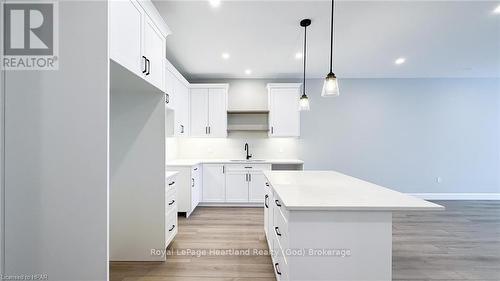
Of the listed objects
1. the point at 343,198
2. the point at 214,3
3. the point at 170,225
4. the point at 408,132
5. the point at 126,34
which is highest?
the point at 214,3

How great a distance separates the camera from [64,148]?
1252 millimetres

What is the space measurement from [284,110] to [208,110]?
1654 mm

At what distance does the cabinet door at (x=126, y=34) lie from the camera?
140 cm

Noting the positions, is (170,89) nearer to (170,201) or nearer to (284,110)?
(170,201)

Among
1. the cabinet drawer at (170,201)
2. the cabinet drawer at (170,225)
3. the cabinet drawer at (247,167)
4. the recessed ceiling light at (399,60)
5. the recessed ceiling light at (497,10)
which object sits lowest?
the cabinet drawer at (170,225)

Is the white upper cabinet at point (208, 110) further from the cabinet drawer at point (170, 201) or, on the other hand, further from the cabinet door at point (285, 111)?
the cabinet drawer at point (170, 201)

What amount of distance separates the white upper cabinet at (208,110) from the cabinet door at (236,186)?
3.02 ft

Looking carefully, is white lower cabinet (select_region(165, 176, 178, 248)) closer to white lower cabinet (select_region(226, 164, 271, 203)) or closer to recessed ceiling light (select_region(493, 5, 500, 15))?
white lower cabinet (select_region(226, 164, 271, 203))

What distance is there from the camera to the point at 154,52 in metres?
2.06

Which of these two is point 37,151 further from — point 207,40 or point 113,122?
point 207,40

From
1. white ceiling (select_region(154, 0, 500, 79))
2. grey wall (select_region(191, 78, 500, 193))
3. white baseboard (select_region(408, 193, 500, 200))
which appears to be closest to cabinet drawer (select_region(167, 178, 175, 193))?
white ceiling (select_region(154, 0, 500, 79))

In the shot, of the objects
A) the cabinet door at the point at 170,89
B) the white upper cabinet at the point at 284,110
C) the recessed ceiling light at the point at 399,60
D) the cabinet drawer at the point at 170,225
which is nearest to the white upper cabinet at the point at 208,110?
the cabinet door at the point at 170,89

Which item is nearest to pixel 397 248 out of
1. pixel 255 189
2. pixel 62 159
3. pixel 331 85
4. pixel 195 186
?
pixel 331 85

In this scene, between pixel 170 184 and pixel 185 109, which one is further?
pixel 185 109
